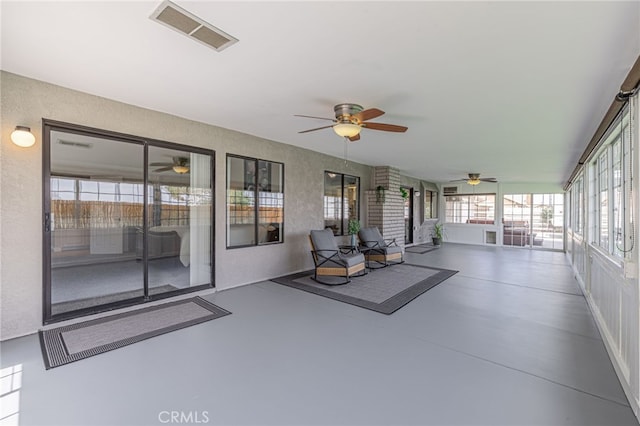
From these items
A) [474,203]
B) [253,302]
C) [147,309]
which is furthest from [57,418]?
[474,203]

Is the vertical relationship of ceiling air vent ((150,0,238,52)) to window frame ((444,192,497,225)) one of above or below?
above

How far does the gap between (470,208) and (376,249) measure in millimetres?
7436

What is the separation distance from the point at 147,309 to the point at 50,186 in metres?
1.76

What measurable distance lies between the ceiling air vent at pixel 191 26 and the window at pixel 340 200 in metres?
4.48

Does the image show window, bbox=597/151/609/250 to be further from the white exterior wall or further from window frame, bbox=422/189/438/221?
window frame, bbox=422/189/438/221

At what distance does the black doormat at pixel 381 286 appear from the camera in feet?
13.2

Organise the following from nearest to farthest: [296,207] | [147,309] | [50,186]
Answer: [50,186]
[147,309]
[296,207]

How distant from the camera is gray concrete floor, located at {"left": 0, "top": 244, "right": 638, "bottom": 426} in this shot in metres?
1.84

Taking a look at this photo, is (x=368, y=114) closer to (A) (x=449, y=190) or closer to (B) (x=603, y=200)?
(B) (x=603, y=200)

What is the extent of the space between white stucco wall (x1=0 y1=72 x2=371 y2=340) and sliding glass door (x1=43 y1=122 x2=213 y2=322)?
3.9 inches

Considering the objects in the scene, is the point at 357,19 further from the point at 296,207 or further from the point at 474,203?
the point at 474,203

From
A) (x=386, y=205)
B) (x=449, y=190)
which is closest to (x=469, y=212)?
(x=449, y=190)

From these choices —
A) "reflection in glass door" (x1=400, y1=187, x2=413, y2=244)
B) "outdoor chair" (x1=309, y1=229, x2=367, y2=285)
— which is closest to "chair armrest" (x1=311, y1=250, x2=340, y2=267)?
"outdoor chair" (x1=309, y1=229, x2=367, y2=285)

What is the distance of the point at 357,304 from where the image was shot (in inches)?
153
